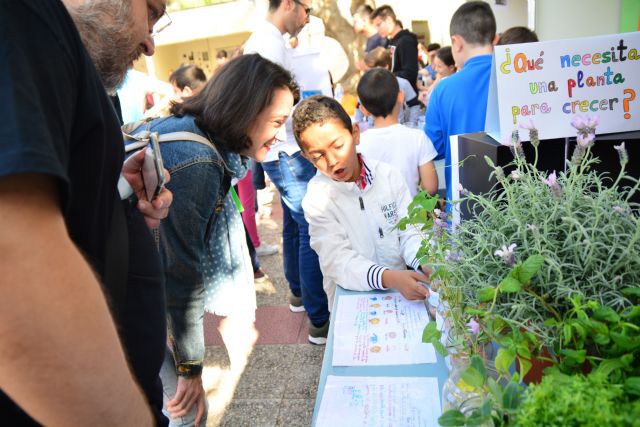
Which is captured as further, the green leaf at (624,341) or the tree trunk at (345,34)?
Result: the tree trunk at (345,34)

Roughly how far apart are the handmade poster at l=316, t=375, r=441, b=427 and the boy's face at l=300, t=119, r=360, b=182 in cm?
107

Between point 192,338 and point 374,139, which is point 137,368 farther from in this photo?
point 374,139

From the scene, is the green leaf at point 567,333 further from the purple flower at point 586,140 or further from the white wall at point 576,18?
the white wall at point 576,18

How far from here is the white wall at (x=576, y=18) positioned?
181 inches

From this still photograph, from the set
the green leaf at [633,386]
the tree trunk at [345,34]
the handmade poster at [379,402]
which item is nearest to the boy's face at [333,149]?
the handmade poster at [379,402]

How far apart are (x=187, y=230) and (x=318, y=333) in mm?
1576

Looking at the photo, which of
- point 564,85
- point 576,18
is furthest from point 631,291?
point 576,18

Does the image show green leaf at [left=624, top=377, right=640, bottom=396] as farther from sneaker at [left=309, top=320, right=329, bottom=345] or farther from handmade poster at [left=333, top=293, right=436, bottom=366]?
sneaker at [left=309, top=320, right=329, bottom=345]

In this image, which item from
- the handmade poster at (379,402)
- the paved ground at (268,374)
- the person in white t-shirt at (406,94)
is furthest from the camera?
the person in white t-shirt at (406,94)

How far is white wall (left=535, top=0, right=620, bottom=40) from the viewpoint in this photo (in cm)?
460

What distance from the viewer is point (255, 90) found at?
177cm

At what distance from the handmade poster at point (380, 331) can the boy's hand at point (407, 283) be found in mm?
35

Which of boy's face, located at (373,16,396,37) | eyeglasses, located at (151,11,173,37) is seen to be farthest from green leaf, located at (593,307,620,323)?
boy's face, located at (373,16,396,37)

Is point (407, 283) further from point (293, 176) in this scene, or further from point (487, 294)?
point (293, 176)
